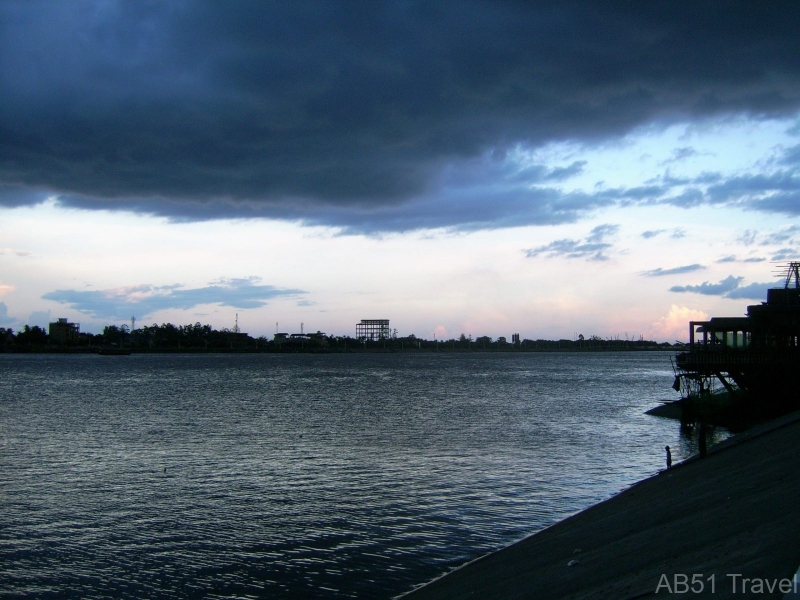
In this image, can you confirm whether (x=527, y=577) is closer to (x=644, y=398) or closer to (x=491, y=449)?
(x=491, y=449)

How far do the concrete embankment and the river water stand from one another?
2.22 metres

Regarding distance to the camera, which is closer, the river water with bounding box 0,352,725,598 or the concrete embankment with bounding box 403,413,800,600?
the concrete embankment with bounding box 403,413,800,600

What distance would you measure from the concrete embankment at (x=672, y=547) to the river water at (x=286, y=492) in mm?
2221

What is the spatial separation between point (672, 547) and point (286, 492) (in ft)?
54.8

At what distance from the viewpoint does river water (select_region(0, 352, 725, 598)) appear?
17125mm

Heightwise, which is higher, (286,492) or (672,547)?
(672,547)

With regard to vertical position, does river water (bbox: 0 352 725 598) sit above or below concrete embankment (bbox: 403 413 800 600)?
below

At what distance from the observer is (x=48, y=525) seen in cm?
2114

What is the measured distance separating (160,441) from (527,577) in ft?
103

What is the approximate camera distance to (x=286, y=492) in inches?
1023

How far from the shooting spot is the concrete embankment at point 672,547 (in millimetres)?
9828

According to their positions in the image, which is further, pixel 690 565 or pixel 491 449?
pixel 491 449

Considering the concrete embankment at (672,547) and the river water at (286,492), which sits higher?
the concrete embankment at (672,547)

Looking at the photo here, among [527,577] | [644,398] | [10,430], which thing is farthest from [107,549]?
[644,398]
